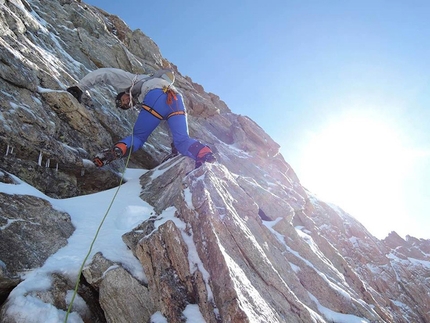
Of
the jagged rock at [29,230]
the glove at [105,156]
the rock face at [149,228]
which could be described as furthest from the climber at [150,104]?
the jagged rock at [29,230]

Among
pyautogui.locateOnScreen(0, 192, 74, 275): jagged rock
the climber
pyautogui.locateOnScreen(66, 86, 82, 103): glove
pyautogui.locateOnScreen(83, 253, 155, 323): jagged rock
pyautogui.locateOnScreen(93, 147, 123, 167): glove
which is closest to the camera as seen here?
pyautogui.locateOnScreen(83, 253, 155, 323): jagged rock

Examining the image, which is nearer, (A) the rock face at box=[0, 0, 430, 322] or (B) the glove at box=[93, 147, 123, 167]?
(A) the rock face at box=[0, 0, 430, 322]

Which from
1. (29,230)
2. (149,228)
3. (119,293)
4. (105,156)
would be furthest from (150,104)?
(119,293)

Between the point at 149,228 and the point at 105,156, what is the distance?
9.56ft

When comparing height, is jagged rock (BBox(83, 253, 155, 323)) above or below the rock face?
below

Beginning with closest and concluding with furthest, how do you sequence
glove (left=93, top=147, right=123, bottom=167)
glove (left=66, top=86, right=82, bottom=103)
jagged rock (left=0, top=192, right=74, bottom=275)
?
1. jagged rock (left=0, top=192, right=74, bottom=275)
2. glove (left=93, top=147, right=123, bottom=167)
3. glove (left=66, top=86, right=82, bottom=103)

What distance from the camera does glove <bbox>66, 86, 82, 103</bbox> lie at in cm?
823

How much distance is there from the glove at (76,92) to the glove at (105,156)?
7.42 ft

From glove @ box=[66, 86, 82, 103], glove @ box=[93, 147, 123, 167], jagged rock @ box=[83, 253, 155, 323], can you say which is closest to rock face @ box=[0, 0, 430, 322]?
jagged rock @ box=[83, 253, 155, 323]

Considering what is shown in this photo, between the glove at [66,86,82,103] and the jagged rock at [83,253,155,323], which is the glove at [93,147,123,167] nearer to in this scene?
the glove at [66,86,82,103]

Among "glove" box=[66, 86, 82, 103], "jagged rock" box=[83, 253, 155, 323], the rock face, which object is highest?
"glove" box=[66, 86, 82, 103]

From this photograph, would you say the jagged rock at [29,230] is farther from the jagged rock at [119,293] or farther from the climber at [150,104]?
the climber at [150,104]

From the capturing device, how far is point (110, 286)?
162 inches

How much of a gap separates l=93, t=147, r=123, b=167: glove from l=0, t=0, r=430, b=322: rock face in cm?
43
